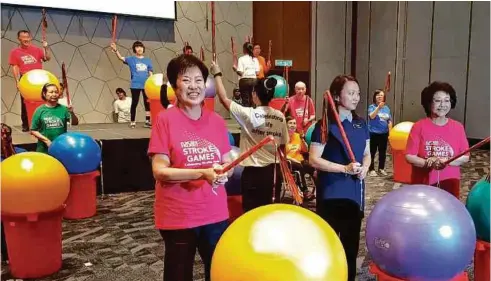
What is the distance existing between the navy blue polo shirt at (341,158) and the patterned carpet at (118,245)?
88 cm

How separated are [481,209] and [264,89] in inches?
55.1

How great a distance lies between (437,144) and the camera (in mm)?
2627


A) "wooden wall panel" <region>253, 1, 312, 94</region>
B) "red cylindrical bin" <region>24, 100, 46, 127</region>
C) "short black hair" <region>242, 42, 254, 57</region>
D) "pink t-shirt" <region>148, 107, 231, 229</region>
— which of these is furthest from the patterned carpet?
"wooden wall panel" <region>253, 1, 312, 94</region>

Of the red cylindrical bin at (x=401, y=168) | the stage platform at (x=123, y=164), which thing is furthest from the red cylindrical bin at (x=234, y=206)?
the red cylindrical bin at (x=401, y=168)

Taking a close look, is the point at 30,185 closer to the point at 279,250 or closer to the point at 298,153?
the point at 279,250

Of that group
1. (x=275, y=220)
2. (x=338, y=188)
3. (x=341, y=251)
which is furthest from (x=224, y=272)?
(x=338, y=188)

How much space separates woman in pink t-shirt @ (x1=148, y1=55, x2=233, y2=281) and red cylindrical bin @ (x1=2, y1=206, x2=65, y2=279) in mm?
1363

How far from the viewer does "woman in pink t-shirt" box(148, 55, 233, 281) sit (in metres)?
1.76

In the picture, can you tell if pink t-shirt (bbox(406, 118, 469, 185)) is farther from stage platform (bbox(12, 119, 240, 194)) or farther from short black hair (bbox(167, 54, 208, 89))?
stage platform (bbox(12, 119, 240, 194))

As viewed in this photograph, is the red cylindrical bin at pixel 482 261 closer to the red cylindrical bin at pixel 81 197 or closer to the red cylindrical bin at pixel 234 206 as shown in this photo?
the red cylindrical bin at pixel 234 206

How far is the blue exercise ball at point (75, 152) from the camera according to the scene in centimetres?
398

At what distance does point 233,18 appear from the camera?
981cm

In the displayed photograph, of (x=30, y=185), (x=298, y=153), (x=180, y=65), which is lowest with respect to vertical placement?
(x=298, y=153)

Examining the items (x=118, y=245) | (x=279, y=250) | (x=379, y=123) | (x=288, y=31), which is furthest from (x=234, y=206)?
(x=288, y=31)
